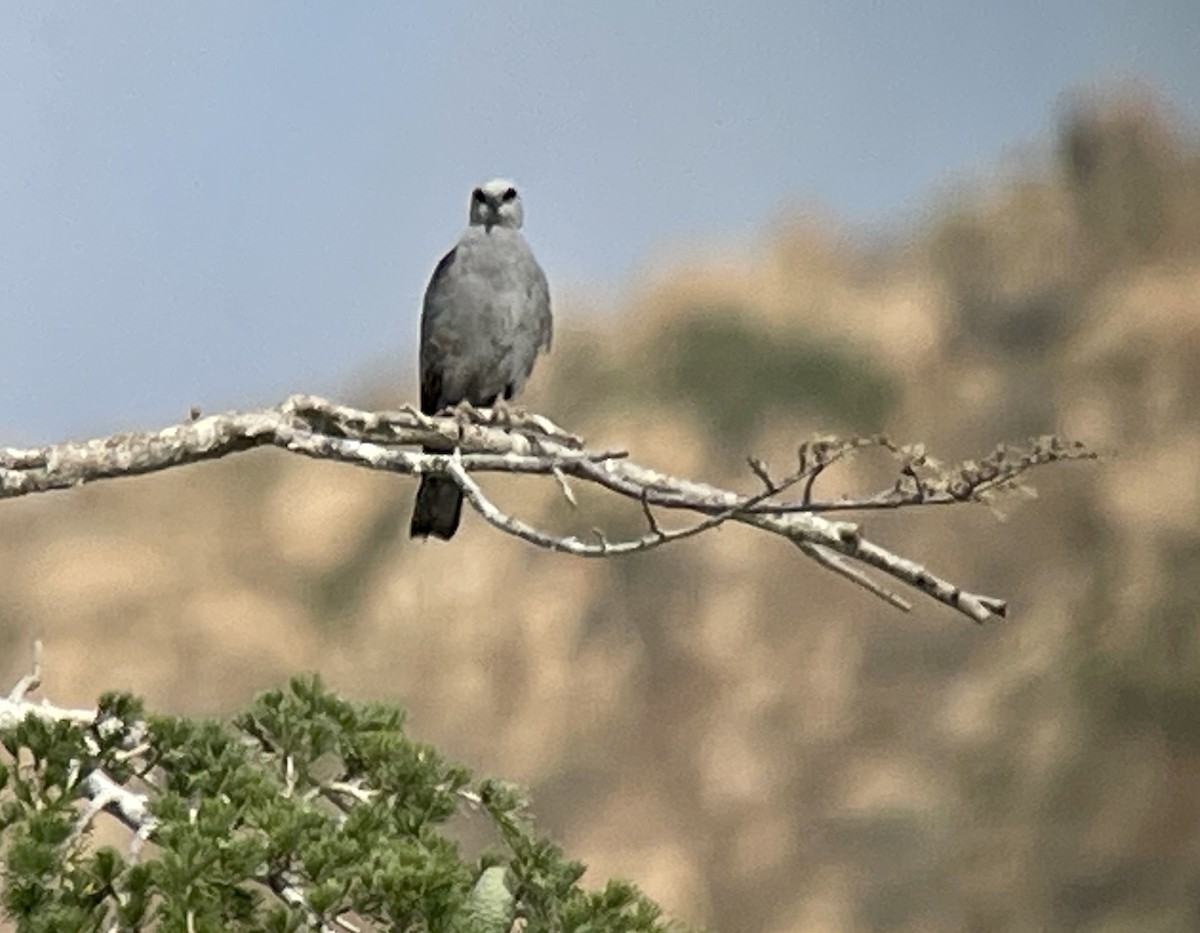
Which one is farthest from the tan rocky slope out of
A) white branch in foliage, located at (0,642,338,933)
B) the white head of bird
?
white branch in foliage, located at (0,642,338,933)

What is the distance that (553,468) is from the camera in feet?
7.81

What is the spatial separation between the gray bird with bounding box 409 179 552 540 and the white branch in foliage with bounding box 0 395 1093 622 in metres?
1.18

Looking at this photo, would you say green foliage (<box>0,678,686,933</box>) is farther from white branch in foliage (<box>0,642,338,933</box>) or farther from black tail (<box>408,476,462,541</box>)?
black tail (<box>408,476,462,541</box>)

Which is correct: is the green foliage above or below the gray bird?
below

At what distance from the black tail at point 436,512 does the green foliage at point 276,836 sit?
1.88 m

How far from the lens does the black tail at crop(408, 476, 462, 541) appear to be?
383 cm

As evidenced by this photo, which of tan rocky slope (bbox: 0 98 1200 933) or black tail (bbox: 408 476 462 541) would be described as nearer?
black tail (bbox: 408 476 462 541)

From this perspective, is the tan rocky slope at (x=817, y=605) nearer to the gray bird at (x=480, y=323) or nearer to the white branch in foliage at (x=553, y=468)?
the gray bird at (x=480, y=323)

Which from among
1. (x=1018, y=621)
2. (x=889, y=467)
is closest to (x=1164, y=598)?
(x=1018, y=621)

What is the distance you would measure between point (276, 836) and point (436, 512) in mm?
2280

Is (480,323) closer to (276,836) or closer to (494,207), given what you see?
(494,207)

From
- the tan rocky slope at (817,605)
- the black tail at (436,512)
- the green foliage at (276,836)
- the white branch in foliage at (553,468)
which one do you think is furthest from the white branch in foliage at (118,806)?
the tan rocky slope at (817,605)

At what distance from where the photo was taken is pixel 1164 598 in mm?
5266

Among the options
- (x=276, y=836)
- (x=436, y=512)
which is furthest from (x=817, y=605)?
(x=276, y=836)
